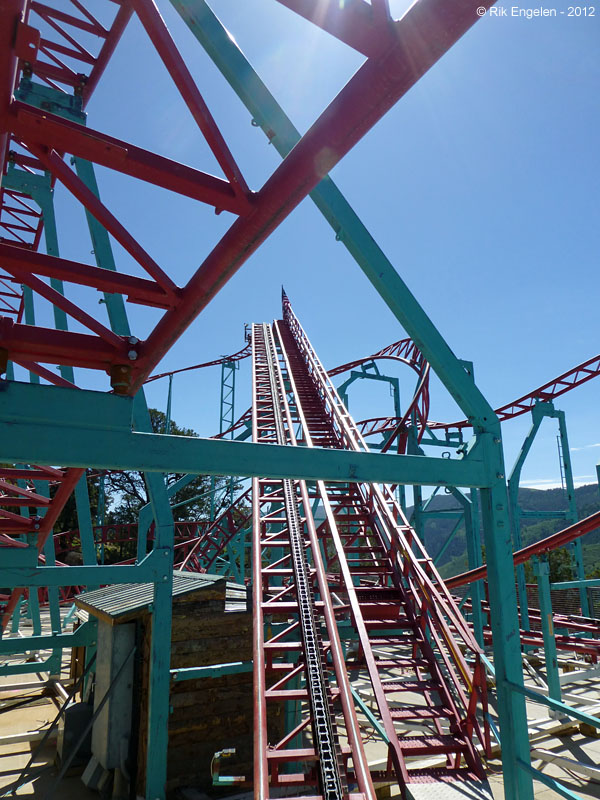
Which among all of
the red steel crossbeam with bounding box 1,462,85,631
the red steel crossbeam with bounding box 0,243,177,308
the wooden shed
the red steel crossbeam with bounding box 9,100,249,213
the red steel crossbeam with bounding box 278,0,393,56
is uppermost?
the red steel crossbeam with bounding box 278,0,393,56

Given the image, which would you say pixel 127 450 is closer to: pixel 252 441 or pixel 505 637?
pixel 252 441

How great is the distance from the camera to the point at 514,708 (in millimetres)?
2506

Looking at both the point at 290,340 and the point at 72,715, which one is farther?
the point at 290,340

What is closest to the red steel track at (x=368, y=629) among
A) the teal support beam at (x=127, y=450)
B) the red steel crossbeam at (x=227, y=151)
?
the teal support beam at (x=127, y=450)

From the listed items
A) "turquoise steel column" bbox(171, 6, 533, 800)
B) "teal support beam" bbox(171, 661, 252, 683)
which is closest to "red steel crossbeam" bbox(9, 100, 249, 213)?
"turquoise steel column" bbox(171, 6, 533, 800)

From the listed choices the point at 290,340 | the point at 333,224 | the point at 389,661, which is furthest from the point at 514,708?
the point at 290,340

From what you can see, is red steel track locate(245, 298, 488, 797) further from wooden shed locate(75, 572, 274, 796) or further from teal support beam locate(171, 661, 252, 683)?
wooden shed locate(75, 572, 274, 796)

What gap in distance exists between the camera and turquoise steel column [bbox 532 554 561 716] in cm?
706

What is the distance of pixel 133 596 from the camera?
6957 mm

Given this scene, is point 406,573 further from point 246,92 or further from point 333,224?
point 246,92

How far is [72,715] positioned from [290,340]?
11.7m

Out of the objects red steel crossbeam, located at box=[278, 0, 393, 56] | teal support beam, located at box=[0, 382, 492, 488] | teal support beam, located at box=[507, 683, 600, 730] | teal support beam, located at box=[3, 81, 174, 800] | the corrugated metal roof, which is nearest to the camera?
red steel crossbeam, located at box=[278, 0, 393, 56]

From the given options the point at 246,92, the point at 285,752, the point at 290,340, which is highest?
the point at 290,340

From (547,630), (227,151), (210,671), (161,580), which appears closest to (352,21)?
(227,151)
